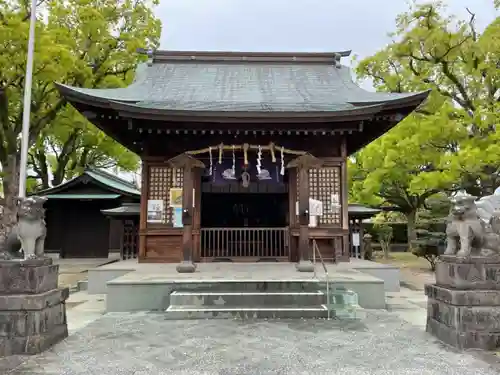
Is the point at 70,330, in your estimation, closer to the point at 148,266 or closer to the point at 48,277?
the point at 48,277

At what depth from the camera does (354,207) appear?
1381 cm

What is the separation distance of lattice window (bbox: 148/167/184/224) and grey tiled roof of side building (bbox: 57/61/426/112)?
1.92 m

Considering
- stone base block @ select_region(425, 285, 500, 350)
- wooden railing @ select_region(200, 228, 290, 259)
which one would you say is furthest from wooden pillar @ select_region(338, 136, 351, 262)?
stone base block @ select_region(425, 285, 500, 350)

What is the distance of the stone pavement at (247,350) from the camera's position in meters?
4.10

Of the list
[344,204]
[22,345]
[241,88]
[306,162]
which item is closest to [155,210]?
[306,162]

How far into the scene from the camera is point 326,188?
1058 cm

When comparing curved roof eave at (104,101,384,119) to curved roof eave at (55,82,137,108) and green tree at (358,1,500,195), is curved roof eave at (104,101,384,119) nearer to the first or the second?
curved roof eave at (55,82,137,108)

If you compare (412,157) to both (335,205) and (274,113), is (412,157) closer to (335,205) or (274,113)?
(335,205)

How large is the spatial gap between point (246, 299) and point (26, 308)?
137 inches

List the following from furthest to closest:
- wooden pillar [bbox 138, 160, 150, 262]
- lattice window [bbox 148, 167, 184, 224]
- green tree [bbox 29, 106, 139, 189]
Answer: green tree [bbox 29, 106, 139, 189] < lattice window [bbox 148, 167, 184, 224] < wooden pillar [bbox 138, 160, 150, 262]

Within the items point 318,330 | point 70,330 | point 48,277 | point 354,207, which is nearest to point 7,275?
point 48,277

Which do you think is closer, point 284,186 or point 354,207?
point 284,186

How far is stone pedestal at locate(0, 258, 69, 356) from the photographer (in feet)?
15.1

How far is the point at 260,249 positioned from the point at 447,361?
7.81 m
